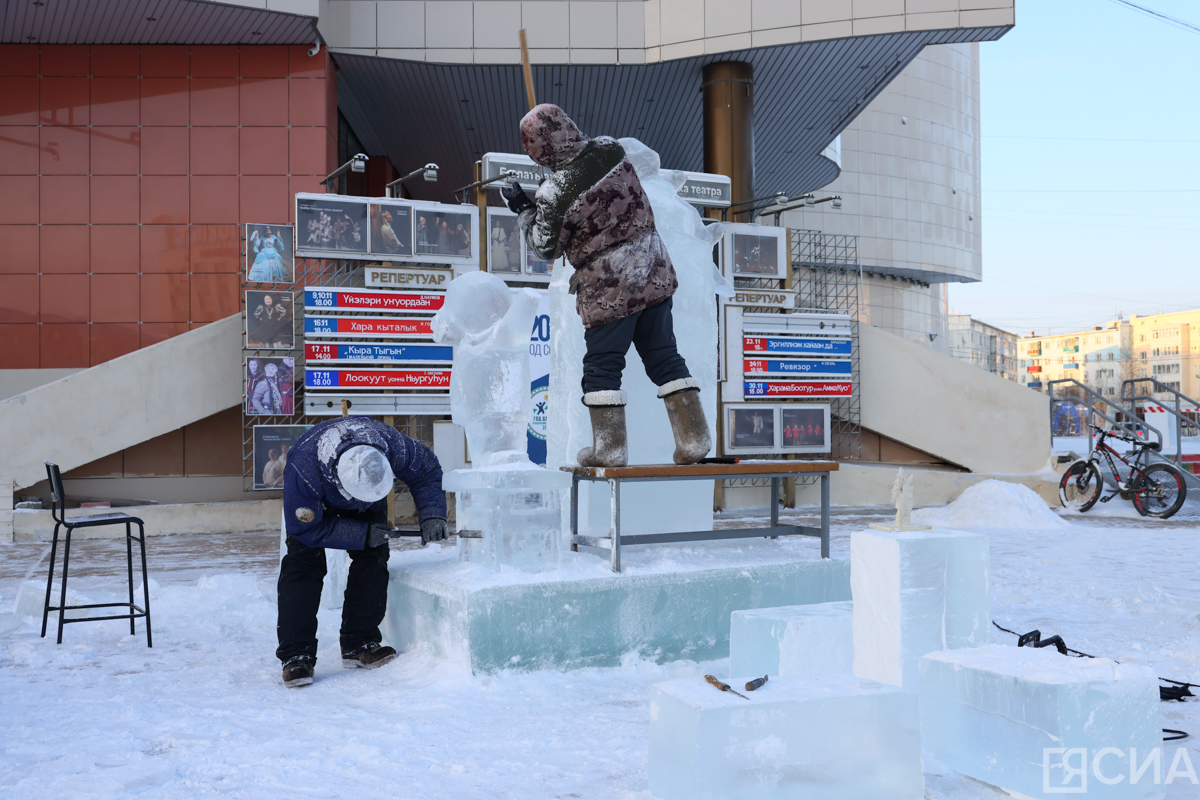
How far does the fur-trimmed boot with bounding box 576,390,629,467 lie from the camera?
13.6 feet

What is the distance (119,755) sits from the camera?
3.00 metres

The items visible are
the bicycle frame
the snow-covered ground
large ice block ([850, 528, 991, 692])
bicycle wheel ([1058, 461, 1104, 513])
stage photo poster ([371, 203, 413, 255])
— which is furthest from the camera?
bicycle wheel ([1058, 461, 1104, 513])

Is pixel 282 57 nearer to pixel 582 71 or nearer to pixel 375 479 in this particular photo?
pixel 582 71

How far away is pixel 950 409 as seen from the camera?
14141 mm

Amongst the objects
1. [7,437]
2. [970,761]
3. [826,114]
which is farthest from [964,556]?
[826,114]

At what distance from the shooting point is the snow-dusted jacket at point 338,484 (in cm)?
409

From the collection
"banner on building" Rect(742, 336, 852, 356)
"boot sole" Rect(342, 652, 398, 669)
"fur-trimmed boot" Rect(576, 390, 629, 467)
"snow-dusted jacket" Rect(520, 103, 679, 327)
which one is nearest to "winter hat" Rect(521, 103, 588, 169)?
"snow-dusted jacket" Rect(520, 103, 679, 327)

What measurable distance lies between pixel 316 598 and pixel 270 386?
7.44 m

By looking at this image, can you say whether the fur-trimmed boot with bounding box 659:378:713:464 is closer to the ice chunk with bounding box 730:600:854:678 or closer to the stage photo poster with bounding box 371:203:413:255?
the ice chunk with bounding box 730:600:854:678

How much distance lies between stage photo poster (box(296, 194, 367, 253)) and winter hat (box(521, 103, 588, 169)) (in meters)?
7.51

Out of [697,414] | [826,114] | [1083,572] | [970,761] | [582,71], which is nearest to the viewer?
[970,761]

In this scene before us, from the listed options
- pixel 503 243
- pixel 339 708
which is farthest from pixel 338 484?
pixel 503 243

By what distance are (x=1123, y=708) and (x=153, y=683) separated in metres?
3.67

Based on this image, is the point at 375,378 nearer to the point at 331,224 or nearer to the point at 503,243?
the point at 331,224
